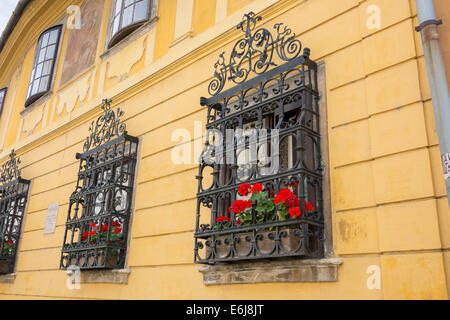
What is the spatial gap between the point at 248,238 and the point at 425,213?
141 cm

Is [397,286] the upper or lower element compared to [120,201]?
lower

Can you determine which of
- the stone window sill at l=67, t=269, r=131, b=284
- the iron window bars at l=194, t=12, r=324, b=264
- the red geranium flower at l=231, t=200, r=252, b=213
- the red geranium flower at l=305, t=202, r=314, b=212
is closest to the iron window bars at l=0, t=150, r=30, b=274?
the stone window sill at l=67, t=269, r=131, b=284

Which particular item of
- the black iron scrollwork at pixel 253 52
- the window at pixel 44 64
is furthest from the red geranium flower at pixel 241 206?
the window at pixel 44 64

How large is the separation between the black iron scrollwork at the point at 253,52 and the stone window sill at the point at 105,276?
243cm

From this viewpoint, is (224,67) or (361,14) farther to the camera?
(224,67)

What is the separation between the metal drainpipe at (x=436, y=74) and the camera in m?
2.80

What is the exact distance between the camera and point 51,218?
7289 mm

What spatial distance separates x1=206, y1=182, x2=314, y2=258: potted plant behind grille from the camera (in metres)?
3.46

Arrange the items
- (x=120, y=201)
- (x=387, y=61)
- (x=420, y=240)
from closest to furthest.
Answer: (x=420, y=240) < (x=387, y=61) < (x=120, y=201)

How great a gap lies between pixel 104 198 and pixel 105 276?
0.99 meters

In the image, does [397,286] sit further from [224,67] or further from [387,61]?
[224,67]

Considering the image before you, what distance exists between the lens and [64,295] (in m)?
6.23
